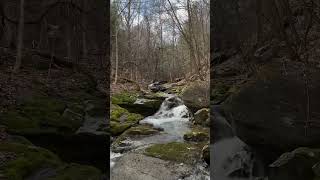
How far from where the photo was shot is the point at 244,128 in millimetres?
4430

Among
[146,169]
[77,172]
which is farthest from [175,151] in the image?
[77,172]

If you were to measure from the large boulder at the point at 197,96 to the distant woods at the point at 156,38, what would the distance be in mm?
546

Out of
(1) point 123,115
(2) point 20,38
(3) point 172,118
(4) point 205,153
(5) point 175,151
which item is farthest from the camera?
(3) point 172,118

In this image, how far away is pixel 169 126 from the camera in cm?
820

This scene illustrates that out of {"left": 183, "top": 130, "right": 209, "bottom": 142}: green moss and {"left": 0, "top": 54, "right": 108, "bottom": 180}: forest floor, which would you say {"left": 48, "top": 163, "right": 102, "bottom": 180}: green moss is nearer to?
{"left": 0, "top": 54, "right": 108, "bottom": 180}: forest floor

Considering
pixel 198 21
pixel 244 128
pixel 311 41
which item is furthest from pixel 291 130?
pixel 198 21

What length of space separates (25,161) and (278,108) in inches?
115

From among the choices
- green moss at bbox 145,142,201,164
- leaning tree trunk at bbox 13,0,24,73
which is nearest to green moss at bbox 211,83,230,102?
green moss at bbox 145,142,201,164

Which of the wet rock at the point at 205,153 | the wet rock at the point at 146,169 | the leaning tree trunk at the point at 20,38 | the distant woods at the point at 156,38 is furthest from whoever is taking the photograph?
the distant woods at the point at 156,38

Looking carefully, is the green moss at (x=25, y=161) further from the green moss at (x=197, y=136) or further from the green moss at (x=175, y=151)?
the green moss at (x=197, y=136)

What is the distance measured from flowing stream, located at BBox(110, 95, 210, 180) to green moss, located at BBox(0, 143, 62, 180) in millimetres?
2462

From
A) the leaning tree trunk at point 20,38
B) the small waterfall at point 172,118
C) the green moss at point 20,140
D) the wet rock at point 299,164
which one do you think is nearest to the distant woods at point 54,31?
the leaning tree trunk at point 20,38

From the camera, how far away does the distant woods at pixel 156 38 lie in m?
8.75

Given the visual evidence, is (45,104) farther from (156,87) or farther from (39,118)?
(156,87)
